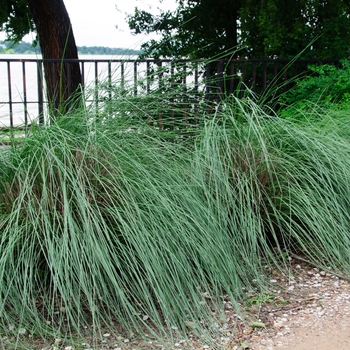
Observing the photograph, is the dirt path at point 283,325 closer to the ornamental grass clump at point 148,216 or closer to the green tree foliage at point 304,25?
the ornamental grass clump at point 148,216

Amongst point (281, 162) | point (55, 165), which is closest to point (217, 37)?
point (281, 162)

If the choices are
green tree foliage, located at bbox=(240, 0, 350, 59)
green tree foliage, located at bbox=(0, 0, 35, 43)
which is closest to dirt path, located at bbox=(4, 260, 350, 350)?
green tree foliage, located at bbox=(240, 0, 350, 59)

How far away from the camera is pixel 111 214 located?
268 centimetres

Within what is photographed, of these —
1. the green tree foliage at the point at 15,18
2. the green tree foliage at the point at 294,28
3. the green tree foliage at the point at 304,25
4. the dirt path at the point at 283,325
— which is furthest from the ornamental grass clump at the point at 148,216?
the green tree foliage at the point at 15,18

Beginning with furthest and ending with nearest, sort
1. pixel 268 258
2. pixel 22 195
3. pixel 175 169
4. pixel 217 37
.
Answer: pixel 217 37 < pixel 268 258 < pixel 175 169 < pixel 22 195

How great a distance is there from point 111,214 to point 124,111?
2.72 ft

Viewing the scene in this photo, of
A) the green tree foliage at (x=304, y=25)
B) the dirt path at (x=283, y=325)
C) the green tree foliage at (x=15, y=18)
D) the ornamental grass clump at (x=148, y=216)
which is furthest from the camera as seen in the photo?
the green tree foliage at (x=15, y=18)

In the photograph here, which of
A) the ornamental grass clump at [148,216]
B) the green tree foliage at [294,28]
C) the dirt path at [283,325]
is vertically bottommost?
the dirt path at [283,325]

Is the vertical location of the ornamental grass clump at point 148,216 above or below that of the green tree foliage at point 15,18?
below

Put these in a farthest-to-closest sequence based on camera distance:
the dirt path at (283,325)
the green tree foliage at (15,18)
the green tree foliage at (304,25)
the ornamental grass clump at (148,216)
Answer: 1. the green tree foliage at (15,18)
2. the green tree foliage at (304,25)
3. the ornamental grass clump at (148,216)
4. the dirt path at (283,325)

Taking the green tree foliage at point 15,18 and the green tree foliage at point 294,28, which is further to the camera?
the green tree foliage at point 15,18

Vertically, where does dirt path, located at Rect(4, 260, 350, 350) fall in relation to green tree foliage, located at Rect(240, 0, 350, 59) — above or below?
below

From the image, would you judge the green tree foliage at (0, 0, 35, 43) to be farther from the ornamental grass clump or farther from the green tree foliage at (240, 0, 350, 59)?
the ornamental grass clump

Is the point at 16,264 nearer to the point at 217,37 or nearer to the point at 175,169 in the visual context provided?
the point at 175,169
